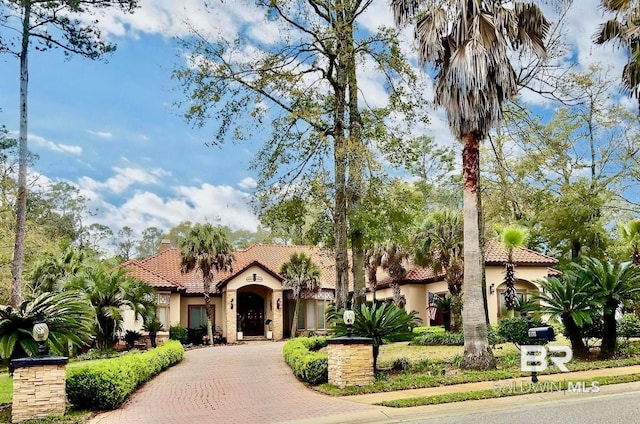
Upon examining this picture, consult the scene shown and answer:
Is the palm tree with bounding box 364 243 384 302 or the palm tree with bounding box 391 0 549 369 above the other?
the palm tree with bounding box 391 0 549 369

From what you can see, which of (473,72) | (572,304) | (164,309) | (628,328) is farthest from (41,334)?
(164,309)

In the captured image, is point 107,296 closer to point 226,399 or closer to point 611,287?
point 226,399

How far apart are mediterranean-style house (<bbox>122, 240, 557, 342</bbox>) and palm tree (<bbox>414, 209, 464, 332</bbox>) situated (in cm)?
425

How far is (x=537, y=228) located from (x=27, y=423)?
32.1 metres

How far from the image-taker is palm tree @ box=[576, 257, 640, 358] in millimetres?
13750

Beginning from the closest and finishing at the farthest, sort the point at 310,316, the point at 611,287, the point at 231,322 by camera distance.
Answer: the point at 611,287 < the point at 231,322 < the point at 310,316

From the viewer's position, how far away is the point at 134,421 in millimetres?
10086

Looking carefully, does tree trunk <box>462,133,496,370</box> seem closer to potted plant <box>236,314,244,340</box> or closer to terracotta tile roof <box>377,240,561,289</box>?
terracotta tile roof <box>377,240,561,289</box>

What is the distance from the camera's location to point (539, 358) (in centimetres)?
1302

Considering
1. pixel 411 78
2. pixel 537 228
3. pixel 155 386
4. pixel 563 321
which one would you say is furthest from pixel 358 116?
pixel 537 228

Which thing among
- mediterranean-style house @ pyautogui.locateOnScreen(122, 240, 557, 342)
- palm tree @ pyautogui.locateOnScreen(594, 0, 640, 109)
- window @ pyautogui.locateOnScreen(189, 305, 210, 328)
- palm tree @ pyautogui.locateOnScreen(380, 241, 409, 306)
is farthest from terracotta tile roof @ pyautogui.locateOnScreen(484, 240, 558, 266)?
window @ pyautogui.locateOnScreen(189, 305, 210, 328)

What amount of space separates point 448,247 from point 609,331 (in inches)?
366

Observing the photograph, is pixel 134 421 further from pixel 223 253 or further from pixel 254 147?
pixel 223 253

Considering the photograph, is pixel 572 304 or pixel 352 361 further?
pixel 572 304
